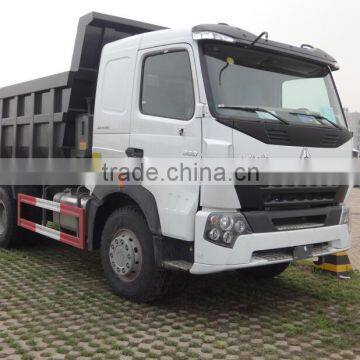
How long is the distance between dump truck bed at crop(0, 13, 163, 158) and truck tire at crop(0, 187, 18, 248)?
62cm

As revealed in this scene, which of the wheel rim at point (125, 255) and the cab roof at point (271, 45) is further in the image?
the wheel rim at point (125, 255)

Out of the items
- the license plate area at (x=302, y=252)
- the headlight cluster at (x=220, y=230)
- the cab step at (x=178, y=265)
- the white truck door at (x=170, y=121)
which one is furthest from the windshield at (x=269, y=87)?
the cab step at (x=178, y=265)

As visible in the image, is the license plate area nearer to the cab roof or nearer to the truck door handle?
the truck door handle

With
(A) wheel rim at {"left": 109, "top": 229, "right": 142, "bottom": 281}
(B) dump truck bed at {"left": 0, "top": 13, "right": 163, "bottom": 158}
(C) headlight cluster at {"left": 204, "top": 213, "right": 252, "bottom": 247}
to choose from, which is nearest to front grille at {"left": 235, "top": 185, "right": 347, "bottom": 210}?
(C) headlight cluster at {"left": 204, "top": 213, "right": 252, "bottom": 247}

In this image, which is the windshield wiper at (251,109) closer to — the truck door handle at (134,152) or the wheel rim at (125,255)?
the truck door handle at (134,152)

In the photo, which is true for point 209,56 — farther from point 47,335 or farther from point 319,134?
point 47,335

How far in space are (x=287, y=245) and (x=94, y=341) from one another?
5.90 ft

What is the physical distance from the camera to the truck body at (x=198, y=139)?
158 inches

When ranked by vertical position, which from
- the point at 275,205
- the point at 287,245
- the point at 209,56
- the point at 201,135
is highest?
the point at 209,56

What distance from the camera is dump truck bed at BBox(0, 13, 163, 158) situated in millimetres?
5465

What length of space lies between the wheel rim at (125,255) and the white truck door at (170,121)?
1.67 ft

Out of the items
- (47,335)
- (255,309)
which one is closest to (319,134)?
(255,309)

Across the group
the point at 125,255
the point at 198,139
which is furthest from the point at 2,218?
the point at 198,139

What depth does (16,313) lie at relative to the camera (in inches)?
176
